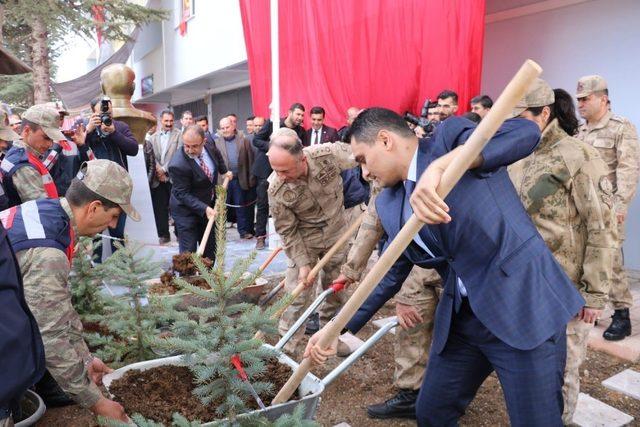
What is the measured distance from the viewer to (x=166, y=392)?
2.21 m

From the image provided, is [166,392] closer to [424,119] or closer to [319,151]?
[319,151]

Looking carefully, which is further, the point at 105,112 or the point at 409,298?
the point at 105,112

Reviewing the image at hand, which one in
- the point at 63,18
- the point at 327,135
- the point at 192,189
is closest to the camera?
the point at 192,189

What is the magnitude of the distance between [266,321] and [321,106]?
5466 mm

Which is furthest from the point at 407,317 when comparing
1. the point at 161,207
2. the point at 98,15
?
the point at 98,15

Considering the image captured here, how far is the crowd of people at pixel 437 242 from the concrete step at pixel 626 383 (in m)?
0.47

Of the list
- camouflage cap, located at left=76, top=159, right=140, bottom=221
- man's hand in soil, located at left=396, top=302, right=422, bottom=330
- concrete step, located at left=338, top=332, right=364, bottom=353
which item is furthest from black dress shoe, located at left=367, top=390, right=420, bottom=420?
camouflage cap, located at left=76, top=159, right=140, bottom=221

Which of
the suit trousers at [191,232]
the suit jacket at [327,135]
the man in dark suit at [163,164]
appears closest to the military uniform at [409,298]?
the suit trousers at [191,232]

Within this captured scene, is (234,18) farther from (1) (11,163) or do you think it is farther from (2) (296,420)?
(2) (296,420)

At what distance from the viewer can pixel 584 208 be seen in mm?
2564

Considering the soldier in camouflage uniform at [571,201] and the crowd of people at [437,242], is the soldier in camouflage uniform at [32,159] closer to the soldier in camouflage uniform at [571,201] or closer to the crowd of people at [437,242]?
the crowd of people at [437,242]

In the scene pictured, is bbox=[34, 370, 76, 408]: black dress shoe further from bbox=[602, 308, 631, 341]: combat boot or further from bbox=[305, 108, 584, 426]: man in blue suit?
bbox=[602, 308, 631, 341]: combat boot

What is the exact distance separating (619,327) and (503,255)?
2976mm

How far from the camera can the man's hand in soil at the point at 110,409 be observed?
2062 mm
